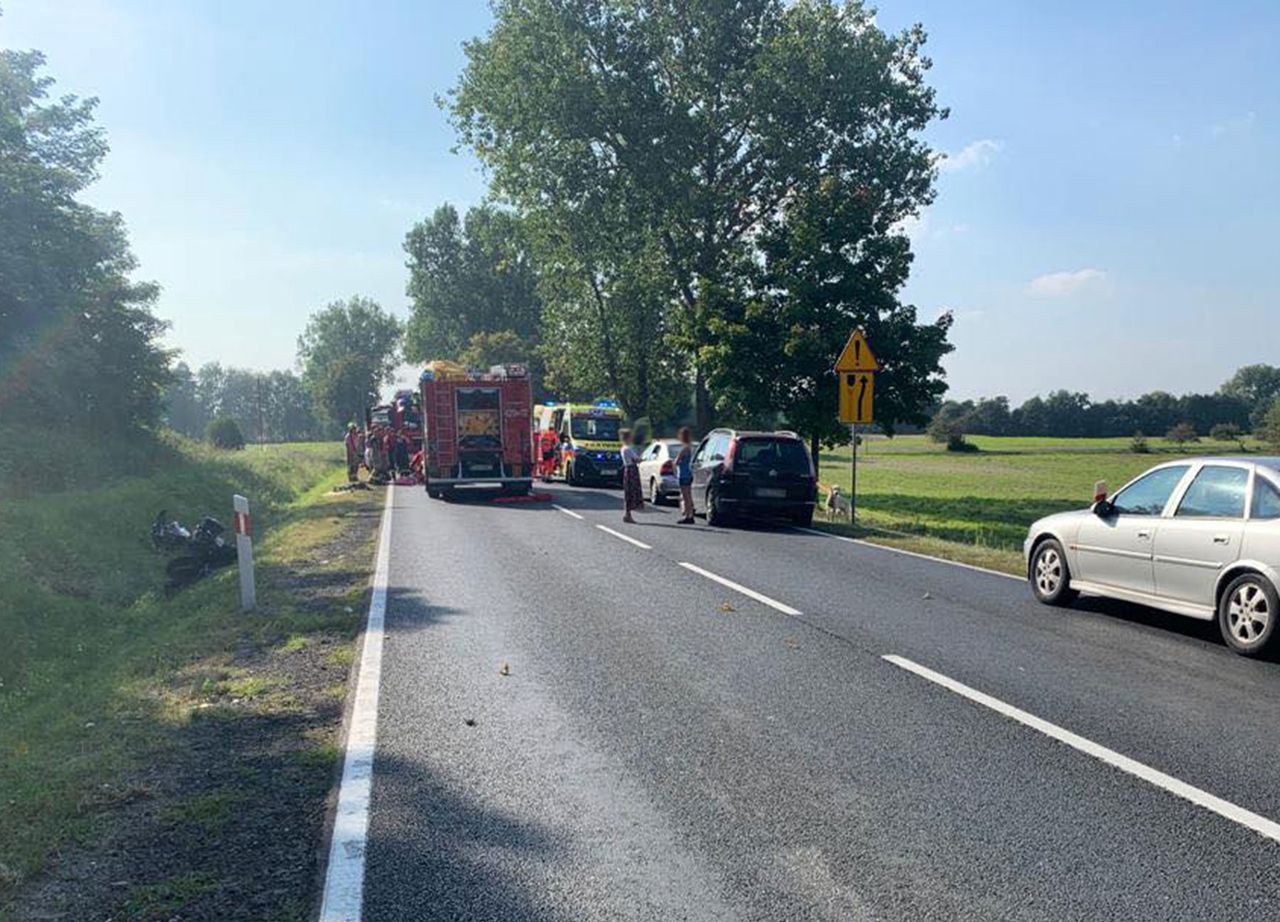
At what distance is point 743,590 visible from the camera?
1120 cm

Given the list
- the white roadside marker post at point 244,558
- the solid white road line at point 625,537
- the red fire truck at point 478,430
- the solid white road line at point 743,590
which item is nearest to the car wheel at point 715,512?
the solid white road line at point 625,537

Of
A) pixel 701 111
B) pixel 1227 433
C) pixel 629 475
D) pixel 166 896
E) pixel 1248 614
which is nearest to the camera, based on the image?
pixel 166 896

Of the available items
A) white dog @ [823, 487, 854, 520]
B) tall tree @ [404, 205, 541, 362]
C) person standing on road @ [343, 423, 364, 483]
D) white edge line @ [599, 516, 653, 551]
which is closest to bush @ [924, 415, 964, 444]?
tall tree @ [404, 205, 541, 362]

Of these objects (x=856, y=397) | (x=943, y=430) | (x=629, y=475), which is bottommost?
(x=629, y=475)

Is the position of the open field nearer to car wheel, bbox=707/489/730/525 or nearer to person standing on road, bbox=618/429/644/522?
car wheel, bbox=707/489/730/525

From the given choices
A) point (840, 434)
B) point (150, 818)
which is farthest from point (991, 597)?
point (840, 434)

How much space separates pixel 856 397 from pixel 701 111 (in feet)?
68.1

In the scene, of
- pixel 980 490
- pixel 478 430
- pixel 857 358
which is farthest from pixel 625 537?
pixel 980 490

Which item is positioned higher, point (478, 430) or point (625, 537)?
point (478, 430)

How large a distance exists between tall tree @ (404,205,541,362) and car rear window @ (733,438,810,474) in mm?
69334

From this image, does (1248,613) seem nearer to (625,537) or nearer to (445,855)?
(445,855)

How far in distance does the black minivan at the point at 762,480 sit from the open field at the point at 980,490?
1507 millimetres

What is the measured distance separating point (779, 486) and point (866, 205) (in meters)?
12.3

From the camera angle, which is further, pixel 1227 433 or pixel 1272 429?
pixel 1227 433
